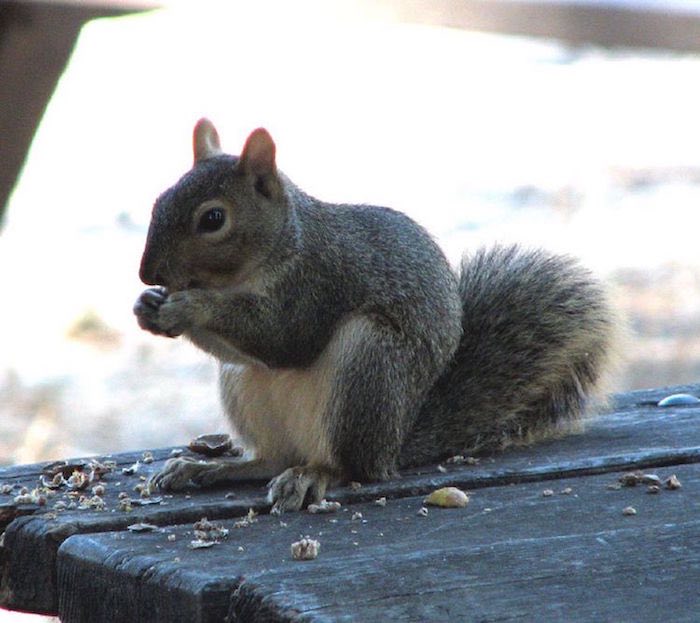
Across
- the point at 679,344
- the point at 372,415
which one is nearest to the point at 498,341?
the point at 372,415

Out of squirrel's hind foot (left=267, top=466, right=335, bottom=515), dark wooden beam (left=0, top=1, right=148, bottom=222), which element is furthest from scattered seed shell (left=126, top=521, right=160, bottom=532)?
dark wooden beam (left=0, top=1, right=148, bottom=222)

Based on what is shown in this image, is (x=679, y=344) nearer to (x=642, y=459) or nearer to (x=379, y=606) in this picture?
(x=642, y=459)

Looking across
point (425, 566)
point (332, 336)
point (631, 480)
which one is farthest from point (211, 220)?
point (425, 566)

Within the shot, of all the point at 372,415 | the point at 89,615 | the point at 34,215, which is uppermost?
the point at 34,215

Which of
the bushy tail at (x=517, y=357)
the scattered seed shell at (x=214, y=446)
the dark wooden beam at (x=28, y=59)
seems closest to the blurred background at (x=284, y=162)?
the dark wooden beam at (x=28, y=59)

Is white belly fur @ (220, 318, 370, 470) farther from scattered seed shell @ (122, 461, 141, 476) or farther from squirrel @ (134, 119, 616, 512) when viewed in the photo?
scattered seed shell @ (122, 461, 141, 476)

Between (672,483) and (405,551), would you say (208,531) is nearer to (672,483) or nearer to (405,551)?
(405,551)

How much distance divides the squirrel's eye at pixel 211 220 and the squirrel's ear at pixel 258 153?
0.10m

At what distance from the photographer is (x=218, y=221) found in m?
2.48

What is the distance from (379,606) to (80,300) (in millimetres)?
4384

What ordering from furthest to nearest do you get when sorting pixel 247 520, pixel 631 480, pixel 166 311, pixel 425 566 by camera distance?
1. pixel 166 311
2. pixel 631 480
3. pixel 247 520
4. pixel 425 566

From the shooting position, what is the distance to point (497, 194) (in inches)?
266

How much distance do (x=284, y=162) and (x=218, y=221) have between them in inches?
160

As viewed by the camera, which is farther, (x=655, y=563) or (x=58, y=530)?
(x=58, y=530)
